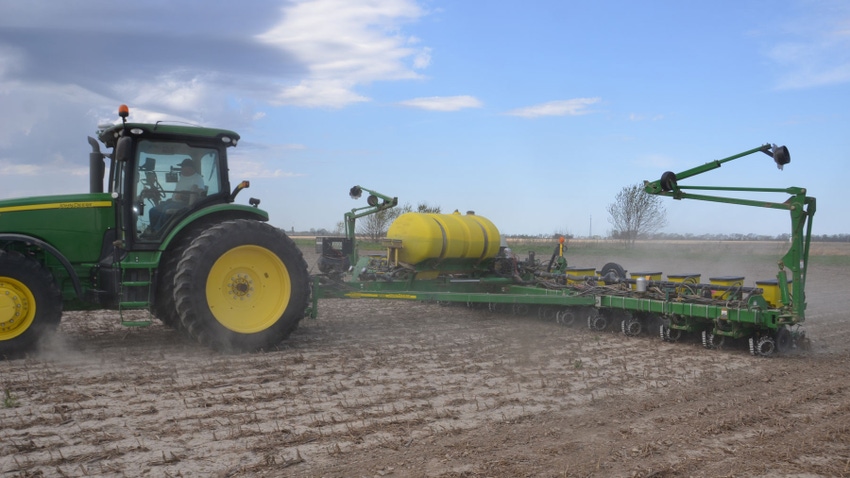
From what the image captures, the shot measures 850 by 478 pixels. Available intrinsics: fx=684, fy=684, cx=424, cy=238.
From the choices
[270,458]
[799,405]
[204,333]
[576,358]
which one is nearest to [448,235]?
[576,358]

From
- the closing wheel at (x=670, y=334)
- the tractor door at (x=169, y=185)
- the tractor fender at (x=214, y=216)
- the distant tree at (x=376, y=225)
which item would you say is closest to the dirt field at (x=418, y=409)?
the closing wheel at (x=670, y=334)

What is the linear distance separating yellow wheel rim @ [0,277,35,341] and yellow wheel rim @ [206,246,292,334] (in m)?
1.81

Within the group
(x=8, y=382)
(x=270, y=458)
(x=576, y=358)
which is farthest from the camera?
(x=576, y=358)

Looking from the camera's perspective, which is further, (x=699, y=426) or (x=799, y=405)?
(x=799, y=405)

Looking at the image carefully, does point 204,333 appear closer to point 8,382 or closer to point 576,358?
point 8,382

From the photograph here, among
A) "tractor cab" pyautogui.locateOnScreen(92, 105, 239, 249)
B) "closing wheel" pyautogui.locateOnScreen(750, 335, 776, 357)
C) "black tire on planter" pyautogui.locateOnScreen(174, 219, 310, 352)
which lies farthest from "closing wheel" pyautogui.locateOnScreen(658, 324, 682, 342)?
"tractor cab" pyautogui.locateOnScreen(92, 105, 239, 249)

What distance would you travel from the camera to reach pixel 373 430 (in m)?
5.16

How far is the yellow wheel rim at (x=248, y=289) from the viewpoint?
7934mm

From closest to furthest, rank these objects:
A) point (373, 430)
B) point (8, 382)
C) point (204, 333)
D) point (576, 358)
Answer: point (373, 430) < point (8, 382) < point (204, 333) < point (576, 358)

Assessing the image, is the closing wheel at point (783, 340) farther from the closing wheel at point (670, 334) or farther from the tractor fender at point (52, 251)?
the tractor fender at point (52, 251)

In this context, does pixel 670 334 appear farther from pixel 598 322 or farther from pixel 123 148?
pixel 123 148

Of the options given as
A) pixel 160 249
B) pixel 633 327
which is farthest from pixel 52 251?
pixel 633 327

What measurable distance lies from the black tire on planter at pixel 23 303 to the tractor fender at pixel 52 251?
233mm

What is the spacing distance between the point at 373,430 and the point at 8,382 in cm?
365
